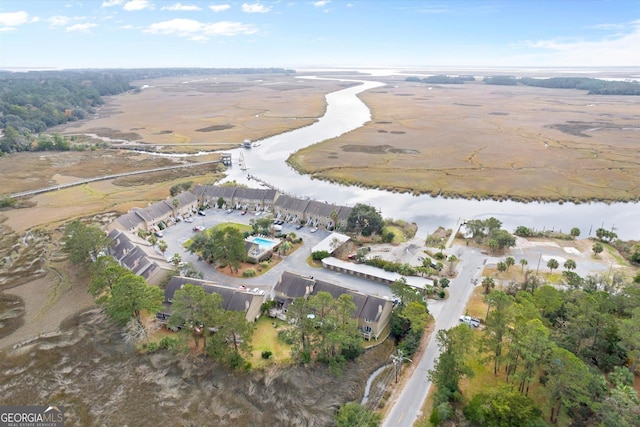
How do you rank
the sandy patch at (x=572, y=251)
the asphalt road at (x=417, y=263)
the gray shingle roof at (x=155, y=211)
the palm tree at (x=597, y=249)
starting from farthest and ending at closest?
the gray shingle roof at (x=155, y=211)
the sandy patch at (x=572, y=251)
the palm tree at (x=597, y=249)
the asphalt road at (x=417, y=263)

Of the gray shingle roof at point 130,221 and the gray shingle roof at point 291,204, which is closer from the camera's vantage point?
the gray shingle roof at point 130,221

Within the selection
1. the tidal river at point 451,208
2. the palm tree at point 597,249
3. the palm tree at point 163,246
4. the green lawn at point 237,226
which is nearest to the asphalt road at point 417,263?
the palm tree at point 163,246

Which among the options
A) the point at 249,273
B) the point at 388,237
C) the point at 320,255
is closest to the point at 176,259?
the point at 249,273

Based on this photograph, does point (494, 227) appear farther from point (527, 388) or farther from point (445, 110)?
point (445, 110)

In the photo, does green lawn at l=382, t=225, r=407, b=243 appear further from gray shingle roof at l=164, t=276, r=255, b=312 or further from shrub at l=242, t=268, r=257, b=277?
gray shingle roof at l=164, t=276, r=255, b=312

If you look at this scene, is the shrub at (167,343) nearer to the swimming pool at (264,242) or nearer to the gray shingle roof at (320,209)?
the swimming pool at (264,242)

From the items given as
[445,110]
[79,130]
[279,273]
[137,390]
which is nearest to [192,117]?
[79,130]

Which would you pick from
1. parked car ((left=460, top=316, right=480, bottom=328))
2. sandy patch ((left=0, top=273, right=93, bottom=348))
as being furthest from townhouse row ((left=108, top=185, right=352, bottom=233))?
parked car ((left=460, top=316, right=480, bottom=328))
